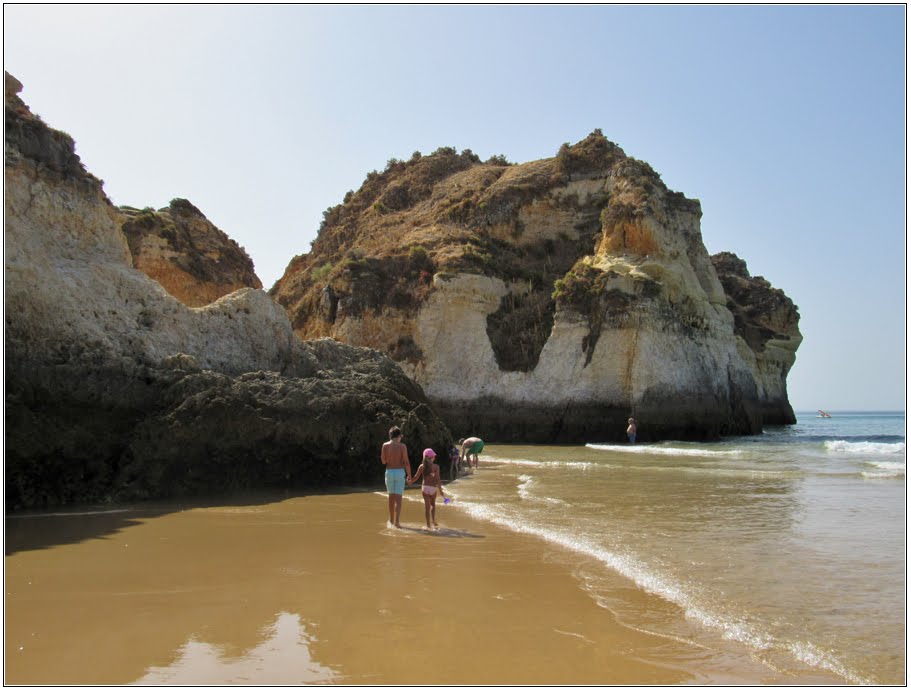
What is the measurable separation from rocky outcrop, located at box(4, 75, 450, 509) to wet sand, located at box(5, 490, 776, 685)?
8.01 feet

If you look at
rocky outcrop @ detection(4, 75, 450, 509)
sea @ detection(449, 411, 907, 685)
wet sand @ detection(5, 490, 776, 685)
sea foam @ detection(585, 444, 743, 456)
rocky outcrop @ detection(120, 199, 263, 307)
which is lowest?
sea foam @ detection(585, 444, 743, 456)

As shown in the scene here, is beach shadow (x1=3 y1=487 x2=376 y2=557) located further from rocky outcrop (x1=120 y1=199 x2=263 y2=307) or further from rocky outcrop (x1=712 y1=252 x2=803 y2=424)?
rocky outcrop (x1=712 y1=252 x2=803 y2=424)

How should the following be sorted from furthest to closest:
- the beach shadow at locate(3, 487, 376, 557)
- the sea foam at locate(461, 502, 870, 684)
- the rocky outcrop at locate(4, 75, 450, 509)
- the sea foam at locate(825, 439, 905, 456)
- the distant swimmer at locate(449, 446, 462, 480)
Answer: the sea foam at locate(825, 439, 905, 456) < the distant swimmer at locate(449, 446, 462, 480) < the rocky outcrop at locate(4, 75, 450, 509) < the beach shadow at locate(3, 487, 376, 557) < the sea foam at locate(461, 502, 870, 684)

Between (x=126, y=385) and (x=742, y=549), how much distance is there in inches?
378

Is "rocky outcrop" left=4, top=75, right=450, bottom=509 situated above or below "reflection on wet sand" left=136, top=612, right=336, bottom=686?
above

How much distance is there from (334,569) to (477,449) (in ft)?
36.6

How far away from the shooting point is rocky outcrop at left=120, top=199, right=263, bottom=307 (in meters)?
27.3

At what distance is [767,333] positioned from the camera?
4853 cm

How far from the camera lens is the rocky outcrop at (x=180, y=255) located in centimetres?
2727

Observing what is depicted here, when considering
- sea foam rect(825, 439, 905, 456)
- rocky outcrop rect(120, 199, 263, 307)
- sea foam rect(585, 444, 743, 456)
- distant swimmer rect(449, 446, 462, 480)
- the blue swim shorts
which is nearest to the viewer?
the blue swim shorts

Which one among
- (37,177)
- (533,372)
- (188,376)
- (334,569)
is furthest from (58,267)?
(533,372)

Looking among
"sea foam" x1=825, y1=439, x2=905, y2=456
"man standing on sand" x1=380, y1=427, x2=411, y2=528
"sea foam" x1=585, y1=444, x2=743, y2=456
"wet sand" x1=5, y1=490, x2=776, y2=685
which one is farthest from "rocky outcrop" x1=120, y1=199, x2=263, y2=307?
"sea foam" x1=825, y1=439, x2=905, y2=456

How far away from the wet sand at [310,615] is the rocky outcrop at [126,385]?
8.01 ft

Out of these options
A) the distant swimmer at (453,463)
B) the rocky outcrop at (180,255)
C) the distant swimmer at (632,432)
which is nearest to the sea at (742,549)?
the distant swimmer at (453,463)
